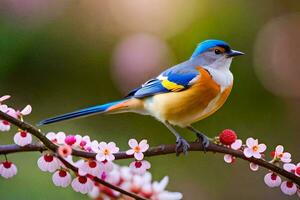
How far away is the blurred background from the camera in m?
2.46

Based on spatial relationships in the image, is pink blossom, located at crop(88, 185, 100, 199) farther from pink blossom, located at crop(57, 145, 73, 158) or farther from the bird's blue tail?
the bird's blue tail

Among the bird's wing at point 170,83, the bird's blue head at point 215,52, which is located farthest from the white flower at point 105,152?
the bird's blue head at point 215,52

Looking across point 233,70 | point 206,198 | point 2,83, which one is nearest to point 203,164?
point 206,198

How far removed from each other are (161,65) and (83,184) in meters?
1.54

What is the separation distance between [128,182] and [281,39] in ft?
6.29

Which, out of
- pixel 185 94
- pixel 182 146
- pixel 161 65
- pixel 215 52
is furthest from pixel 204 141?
pixel 161 65

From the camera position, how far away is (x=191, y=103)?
1.53 metres

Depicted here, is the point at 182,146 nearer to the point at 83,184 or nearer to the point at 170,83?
the point at 83,184

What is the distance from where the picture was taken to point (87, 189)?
0.96m

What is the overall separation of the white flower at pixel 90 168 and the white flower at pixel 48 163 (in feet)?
0.13

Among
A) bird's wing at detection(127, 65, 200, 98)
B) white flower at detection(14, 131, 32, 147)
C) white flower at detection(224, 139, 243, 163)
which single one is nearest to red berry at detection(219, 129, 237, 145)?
white flower at detection(224, 139, 243, 163)

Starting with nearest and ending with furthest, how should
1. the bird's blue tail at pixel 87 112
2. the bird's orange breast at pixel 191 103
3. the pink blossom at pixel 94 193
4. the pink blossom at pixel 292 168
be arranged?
the pink blossom at pixel 94 193 → the pink blossom at pixel 292 168 → the bird's blue tail at pixel 87 112 → the bird's orange breast at pixel 191 103

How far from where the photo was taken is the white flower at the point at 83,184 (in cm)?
96

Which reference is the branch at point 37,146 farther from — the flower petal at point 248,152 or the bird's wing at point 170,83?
the bird's wing at point 170,83
